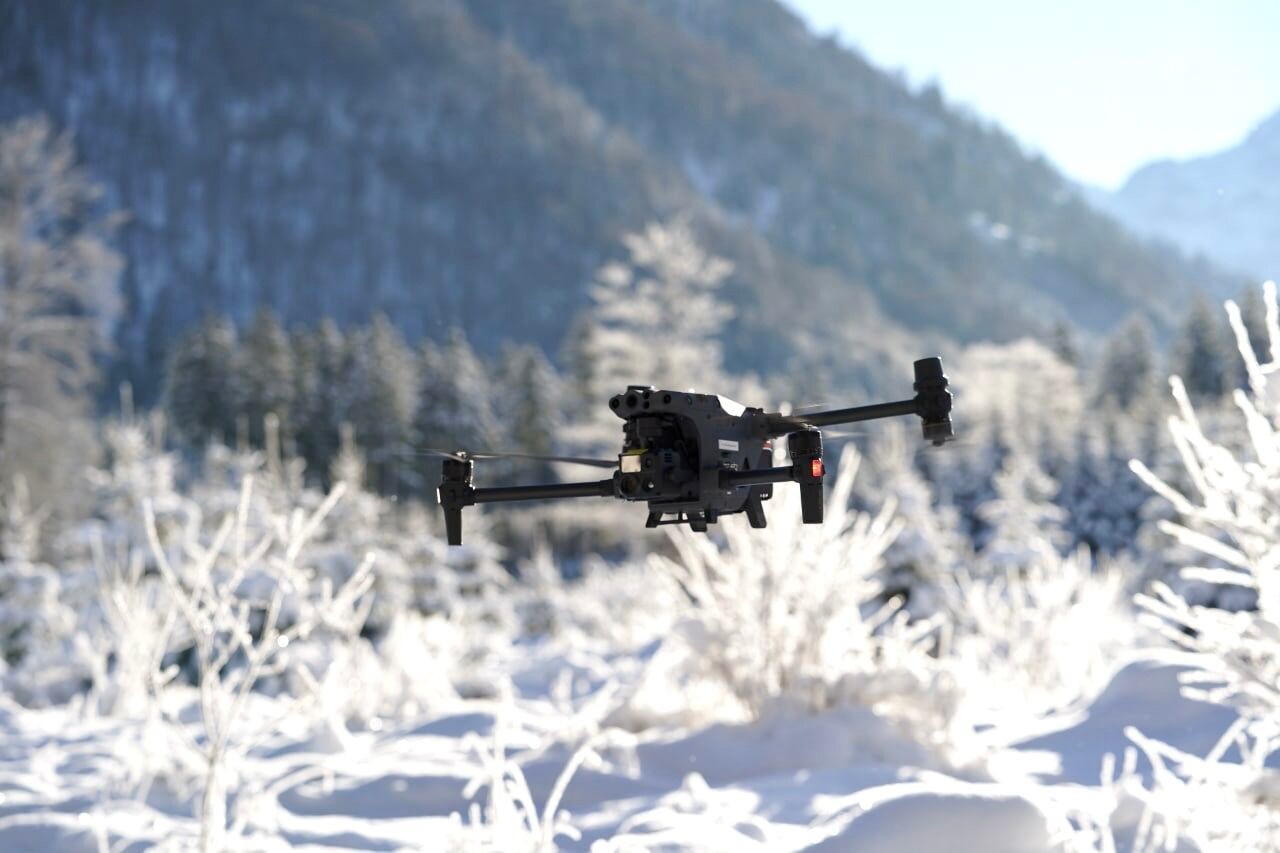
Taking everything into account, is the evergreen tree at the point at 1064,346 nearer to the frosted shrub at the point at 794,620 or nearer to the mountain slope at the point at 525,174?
the mountain slope at the point at 525,174

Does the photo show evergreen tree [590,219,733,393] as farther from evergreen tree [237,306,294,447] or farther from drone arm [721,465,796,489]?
drone arm [721,465,796,489]

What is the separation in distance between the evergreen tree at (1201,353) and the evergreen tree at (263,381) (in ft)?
85.7

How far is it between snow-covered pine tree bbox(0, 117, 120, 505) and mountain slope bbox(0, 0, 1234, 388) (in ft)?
191

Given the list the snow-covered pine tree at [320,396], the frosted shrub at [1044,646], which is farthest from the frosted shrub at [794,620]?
the snow-covered pine tree at [320,396]

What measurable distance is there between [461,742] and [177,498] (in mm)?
7374

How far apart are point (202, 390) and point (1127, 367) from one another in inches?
1205

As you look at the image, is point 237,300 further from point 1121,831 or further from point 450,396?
point 1121,831

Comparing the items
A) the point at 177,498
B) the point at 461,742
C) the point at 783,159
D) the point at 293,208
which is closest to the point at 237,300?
the point at 293,208

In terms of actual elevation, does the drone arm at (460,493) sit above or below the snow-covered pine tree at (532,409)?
below

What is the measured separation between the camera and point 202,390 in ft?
109

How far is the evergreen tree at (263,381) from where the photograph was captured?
3222 centimetres

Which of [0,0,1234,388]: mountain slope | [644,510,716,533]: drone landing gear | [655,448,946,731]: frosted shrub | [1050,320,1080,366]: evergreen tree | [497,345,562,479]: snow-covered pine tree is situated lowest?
[655,448,946,731]: frosted shrub

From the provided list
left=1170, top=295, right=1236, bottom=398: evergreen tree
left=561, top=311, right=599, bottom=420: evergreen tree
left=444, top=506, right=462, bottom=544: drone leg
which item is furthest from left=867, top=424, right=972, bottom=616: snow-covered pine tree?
left=1170, top=295, right=1236, bottom=398: evergreen tree

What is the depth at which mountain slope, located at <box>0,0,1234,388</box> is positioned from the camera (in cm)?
10669
